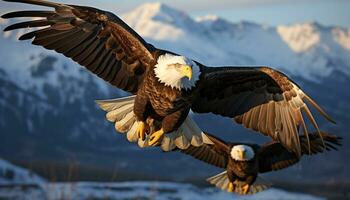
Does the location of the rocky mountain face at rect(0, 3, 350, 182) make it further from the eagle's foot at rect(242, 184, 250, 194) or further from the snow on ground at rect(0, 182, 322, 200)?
the eagle's foot at rect(242, 184, 250, 194)

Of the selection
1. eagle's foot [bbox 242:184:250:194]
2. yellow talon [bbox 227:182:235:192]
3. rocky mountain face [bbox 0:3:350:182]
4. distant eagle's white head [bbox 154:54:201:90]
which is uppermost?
distant eagle's white head [bbox 154:54:201:90]

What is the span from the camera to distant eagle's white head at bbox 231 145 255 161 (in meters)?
8.39

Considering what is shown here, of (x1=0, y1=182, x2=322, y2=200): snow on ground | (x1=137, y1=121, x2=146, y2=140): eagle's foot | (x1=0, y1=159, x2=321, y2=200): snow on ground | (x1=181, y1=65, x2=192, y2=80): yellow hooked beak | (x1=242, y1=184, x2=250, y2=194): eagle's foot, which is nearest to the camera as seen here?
(x1=181, y1=65, x2=192, y2=80): yellow hooked beak

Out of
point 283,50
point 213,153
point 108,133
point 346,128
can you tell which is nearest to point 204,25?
point 283,50

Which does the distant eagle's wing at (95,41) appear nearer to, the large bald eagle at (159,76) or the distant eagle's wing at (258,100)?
the large bald eagle at (159,76)

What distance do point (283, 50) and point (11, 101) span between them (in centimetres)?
8201

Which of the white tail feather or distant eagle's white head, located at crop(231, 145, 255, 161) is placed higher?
the white tail feather

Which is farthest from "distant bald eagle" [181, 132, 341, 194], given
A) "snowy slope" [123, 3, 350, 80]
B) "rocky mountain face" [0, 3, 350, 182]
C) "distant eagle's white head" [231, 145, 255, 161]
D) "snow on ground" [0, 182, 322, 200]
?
"snowy slope" [123, 3, 350, 80]

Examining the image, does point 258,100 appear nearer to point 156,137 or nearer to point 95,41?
point 156,137

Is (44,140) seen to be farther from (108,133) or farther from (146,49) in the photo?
(146,49)

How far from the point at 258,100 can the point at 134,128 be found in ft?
3.29

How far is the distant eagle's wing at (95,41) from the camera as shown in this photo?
608 centimetres

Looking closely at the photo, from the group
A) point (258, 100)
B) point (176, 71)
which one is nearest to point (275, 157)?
point (258, 100)

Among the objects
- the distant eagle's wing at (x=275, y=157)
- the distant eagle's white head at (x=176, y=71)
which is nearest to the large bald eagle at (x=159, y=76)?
the distant eagle's white head at (x=176, y=71)
